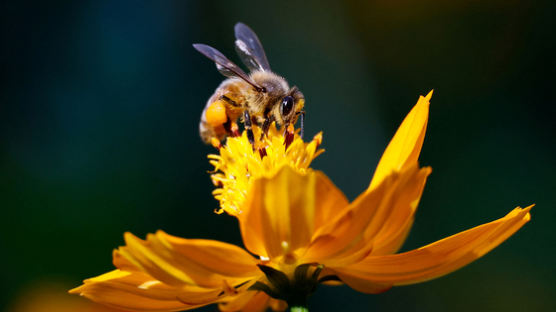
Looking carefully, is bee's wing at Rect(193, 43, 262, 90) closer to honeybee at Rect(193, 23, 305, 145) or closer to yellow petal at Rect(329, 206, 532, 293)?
honeybee at Rect(193, 23, 305, 145)

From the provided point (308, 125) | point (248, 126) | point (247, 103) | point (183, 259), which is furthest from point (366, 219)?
point (308, 125)

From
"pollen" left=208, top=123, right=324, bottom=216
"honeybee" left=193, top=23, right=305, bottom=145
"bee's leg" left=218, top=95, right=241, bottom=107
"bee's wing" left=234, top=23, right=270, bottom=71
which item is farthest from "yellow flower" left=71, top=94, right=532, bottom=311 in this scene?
"bee's wing" left=234, top=23, right=270, bottom=71

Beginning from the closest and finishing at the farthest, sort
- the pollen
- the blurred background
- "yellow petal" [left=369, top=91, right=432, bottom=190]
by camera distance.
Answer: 1. "yellow petal" [left=369, top=91, right=432, bottom=190]
2. the pollen
3. the blurred background

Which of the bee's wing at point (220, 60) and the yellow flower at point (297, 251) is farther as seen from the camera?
the bee's wing at point (220, 60)

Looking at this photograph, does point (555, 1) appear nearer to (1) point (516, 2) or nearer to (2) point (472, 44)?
(1) point (516, 2)

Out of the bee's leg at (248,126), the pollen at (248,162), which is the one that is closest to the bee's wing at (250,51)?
the bee's leg at (248,126)

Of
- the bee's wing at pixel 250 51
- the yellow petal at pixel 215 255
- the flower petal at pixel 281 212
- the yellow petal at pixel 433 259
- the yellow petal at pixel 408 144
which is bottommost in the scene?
the yellow petal at pixel 433 259

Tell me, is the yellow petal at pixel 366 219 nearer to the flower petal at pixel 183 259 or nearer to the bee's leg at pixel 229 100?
the flower petal at pixel 183 259
